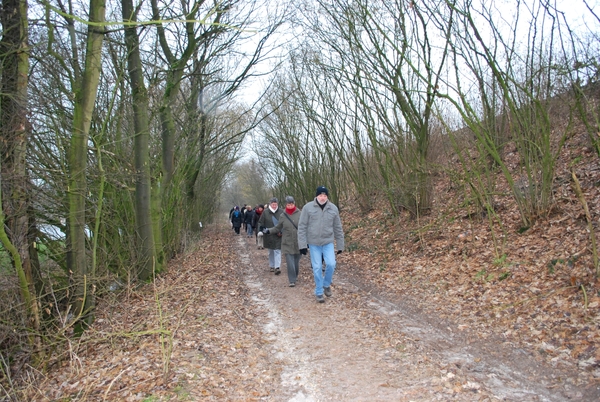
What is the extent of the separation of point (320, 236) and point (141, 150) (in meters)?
4.65

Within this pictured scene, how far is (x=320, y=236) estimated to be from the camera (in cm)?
752

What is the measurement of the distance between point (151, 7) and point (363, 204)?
40.2ft

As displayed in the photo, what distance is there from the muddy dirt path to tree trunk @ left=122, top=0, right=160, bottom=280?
3900 millimetres

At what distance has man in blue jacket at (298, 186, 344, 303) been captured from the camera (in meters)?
7.52

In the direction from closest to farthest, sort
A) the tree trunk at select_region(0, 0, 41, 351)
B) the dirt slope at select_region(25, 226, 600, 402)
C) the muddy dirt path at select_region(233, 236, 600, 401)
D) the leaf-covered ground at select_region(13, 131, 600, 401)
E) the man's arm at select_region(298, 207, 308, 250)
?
1. the muddy dirt path at select_region(233, 236, 600, 401)
2. the dirt slope at select_region(25, 226, 600, 402)
3. the leaf-covered ground at select_region(13, 131, 600, 401)
4. the tree trunk at select_region(0, 0, 41, 351)
5. the man's arm at select_region(298, 207, 308, 250)

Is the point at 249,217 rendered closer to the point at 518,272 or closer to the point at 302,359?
the point at 518,272

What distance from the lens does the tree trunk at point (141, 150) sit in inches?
357

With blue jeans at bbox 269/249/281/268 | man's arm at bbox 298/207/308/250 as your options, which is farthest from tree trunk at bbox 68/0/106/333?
blue jeans at bbox 269/249/281/268

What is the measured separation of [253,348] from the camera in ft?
17.7

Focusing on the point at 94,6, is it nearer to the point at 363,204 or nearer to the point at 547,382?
the point at 547,382

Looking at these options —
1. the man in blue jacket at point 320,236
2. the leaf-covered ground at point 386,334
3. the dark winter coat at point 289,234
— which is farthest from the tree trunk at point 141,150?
the man in blue jacket at point 320,236

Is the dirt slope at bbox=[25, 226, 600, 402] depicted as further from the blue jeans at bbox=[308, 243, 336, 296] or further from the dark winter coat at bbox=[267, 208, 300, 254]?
the dark winter coat at bbox=[267, 208, 300, 254]

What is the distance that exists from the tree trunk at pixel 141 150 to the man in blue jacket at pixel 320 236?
3490 millimetres

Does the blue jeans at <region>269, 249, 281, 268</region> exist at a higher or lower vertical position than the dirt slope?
higher
